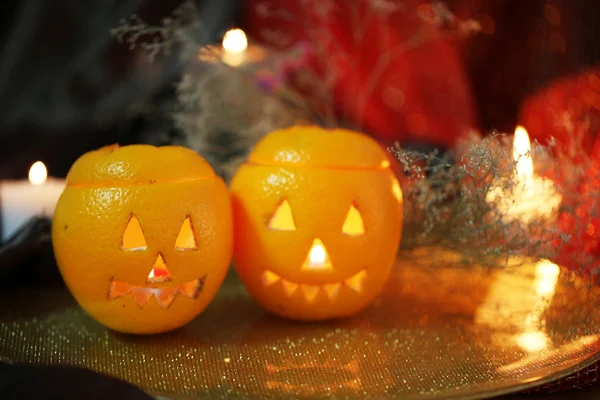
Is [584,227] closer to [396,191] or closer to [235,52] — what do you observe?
[396,191]

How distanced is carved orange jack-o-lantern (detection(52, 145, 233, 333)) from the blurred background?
0.58 metres

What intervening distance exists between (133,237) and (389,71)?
95 centimetres

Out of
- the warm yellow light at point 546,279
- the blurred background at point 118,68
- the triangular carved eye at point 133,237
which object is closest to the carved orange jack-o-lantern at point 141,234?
the triangular carved eye at point 133,237

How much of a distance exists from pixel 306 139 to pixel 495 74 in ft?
2.84

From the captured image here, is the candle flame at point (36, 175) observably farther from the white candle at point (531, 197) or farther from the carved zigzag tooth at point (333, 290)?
the white candle at point (531, 197)

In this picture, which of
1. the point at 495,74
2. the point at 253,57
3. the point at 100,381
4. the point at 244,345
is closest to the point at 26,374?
the point at 100,381

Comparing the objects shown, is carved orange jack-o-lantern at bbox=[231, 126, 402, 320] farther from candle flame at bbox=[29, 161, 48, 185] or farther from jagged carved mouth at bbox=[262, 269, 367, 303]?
candle flame at bbox=[29, 161, 48, 185]

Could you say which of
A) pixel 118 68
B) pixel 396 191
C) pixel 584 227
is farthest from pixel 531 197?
pixel 118 68

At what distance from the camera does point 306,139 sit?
70 cm

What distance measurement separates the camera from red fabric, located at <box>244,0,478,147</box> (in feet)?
4.45

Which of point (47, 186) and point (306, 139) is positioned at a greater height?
point (306, 139)

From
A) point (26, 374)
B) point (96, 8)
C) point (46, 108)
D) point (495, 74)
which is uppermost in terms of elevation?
point (495, 74)

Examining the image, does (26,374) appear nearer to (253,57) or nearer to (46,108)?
(253,57)

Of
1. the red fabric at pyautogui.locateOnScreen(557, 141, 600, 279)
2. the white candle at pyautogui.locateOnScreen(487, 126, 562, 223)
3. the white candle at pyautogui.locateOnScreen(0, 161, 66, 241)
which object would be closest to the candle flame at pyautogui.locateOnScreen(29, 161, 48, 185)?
the white candle at pyautogui.locateOnScreen(0, 161, 66, 241)
